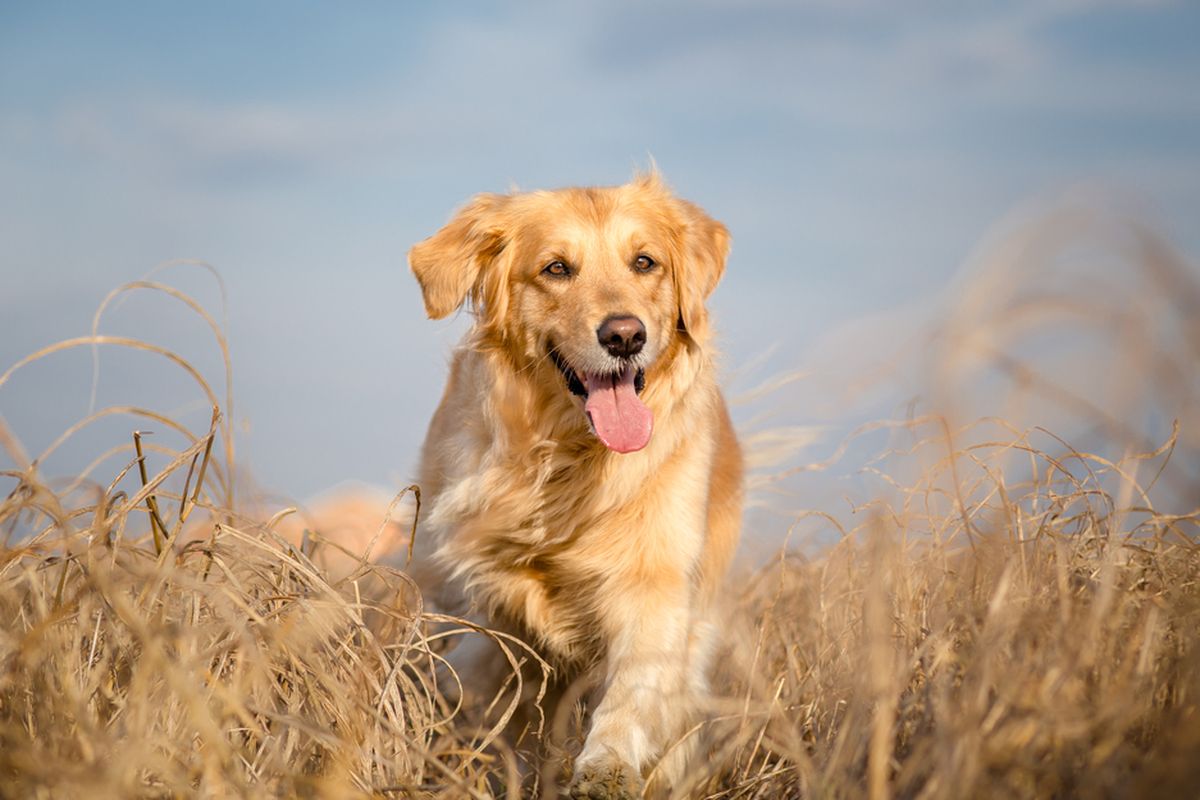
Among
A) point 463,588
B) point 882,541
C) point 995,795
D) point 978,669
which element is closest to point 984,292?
point 882,541

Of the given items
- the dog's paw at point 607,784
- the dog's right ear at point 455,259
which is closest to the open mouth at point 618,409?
the dog's right ear at point 455,259

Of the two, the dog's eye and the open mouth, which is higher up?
the dog's eye

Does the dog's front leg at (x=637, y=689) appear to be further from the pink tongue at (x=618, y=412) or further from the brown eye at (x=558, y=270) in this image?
the brown eye at (x=558, y=270)

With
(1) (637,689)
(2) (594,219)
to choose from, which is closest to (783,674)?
(1) (637,689)

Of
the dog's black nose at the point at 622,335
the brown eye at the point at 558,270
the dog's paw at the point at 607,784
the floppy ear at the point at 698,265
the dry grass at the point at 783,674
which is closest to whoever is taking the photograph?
the dry grass at the point at 783,674

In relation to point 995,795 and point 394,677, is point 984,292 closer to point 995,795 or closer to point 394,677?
point 995,795

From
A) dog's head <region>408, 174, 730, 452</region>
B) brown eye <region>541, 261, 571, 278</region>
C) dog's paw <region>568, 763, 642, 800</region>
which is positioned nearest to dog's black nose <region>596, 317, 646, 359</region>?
dog's head <region>408, 174, 730, 452</region>

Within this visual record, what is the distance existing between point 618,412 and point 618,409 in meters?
0.01

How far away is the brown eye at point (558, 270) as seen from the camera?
3.79 metres

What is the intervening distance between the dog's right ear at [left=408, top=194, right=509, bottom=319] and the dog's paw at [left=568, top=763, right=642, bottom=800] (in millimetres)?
1860

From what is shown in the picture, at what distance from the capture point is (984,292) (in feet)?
6.64

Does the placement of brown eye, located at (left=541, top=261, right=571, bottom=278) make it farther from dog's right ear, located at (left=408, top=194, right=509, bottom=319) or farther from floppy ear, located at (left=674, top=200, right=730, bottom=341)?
floppy ear, located at (left=674, top=200, right=730, bottom=341)

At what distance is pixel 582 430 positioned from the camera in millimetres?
3771

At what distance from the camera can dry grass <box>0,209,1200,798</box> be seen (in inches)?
71.4
